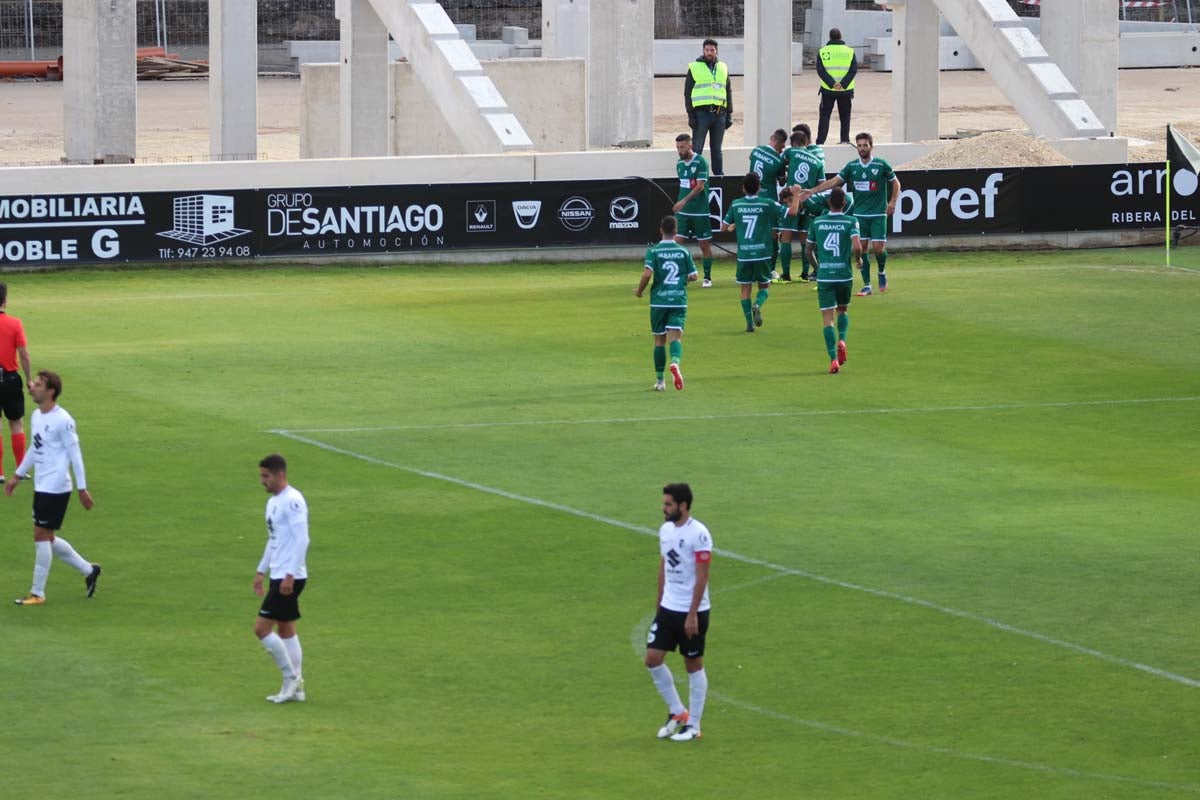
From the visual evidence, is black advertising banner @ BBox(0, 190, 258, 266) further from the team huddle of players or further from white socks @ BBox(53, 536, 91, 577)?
white socks @ BBox(53, 536, 91, 577)

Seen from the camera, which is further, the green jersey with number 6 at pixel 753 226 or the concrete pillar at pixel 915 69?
the concrete pillar at pixel 915 69

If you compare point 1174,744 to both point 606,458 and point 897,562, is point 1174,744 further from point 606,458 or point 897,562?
point 606,458

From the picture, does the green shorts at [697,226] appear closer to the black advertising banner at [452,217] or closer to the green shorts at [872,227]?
the green shorts at [872,227]

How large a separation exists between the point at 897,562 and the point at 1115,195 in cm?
2036

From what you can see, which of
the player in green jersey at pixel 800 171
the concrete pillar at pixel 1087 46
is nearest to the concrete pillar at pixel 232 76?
the player in green jersey at pixel 800 171

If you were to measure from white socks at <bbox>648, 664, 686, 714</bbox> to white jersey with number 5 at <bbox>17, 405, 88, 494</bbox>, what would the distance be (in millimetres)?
5026

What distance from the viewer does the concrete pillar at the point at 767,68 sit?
130ft

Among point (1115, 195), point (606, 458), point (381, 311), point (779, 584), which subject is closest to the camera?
point (779, 584)

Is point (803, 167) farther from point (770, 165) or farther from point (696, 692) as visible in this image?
point (696, 692)

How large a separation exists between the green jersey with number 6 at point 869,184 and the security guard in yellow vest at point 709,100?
547 cm

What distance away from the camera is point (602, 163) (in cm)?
3472

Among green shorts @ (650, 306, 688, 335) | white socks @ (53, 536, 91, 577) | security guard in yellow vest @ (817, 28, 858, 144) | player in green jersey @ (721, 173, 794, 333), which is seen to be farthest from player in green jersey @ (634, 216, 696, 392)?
security guard in yellow vest @ (817, 28, 858, 144)

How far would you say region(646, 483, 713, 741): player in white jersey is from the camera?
12234 millimetres

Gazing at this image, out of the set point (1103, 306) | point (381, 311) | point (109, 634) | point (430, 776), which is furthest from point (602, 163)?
point (430, 776)
